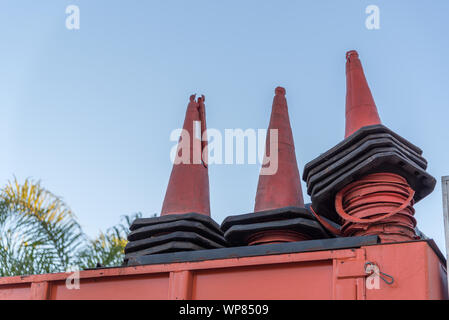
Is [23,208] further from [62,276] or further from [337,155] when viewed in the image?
[337,155]

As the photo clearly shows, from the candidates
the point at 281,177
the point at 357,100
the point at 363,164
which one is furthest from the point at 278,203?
the point at 357,100

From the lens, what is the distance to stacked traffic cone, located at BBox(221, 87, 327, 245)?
16.9 feet

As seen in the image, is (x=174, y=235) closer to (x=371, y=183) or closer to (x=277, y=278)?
(x=277, y=278)

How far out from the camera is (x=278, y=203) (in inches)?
220

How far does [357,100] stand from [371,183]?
112cm

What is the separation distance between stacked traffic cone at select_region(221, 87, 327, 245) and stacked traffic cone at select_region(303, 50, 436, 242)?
0.24 m

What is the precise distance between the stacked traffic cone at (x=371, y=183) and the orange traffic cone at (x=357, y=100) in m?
0.23

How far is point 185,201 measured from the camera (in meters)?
6.03

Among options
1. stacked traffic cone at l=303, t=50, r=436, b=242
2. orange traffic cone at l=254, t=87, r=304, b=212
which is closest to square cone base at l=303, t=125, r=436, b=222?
Answer: stacked traffic cone at l=303, t=50, r=436, b=242

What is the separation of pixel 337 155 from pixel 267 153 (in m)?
1.08

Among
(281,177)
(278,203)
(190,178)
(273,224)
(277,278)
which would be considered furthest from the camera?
(190,178)

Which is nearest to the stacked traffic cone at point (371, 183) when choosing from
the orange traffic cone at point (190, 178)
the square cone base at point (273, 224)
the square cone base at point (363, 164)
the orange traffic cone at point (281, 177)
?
the square cone base at point (363, 164)

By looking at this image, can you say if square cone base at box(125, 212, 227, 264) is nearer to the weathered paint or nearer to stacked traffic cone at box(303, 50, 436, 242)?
the weathered paint

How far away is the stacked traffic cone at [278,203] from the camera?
5.15m
